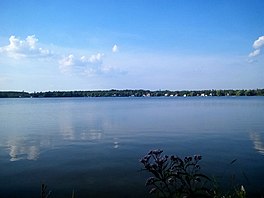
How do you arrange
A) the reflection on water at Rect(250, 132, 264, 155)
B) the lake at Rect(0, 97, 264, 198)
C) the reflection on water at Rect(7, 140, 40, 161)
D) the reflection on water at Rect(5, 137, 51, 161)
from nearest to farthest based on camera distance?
the lake at Rect(0, 97, 264, 198)
the reflection on water at Rect(7, 140, 40, 161)
the reflection on water at Rect(5, 137, 51, 161)
the reflection on water at Rect(250, 132, 264, 155)

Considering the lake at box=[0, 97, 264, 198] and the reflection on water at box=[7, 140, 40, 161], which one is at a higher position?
the lake at box=[0, 97, 264, 198]

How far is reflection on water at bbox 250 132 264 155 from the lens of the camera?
18.9 m

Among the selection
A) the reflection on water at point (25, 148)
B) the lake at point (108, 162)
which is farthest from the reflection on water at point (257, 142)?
the reflection on water at point (25, 148)

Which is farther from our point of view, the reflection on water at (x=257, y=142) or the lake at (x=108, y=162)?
the reflection on water at (x=257, y=142)

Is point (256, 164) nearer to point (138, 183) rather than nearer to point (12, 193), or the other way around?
point (138, 183)

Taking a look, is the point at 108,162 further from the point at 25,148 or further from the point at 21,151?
the point at 25,148

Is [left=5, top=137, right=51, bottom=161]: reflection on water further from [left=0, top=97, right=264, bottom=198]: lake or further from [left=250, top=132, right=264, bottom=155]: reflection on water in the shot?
[left=250, top=132, right=264, bottom=155]: reflection on water

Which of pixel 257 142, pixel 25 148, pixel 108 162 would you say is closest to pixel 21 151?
pixel 25 148

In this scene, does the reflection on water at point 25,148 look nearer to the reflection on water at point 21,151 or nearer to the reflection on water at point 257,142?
the reflection on water at point 21,151

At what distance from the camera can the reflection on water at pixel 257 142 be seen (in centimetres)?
1891

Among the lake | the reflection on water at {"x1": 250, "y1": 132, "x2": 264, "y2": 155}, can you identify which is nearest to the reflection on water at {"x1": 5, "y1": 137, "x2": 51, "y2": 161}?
the lake

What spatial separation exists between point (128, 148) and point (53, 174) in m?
7.01

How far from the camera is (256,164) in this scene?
14961 millimetres

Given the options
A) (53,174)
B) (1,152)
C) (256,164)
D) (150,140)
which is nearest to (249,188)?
(256,164)
